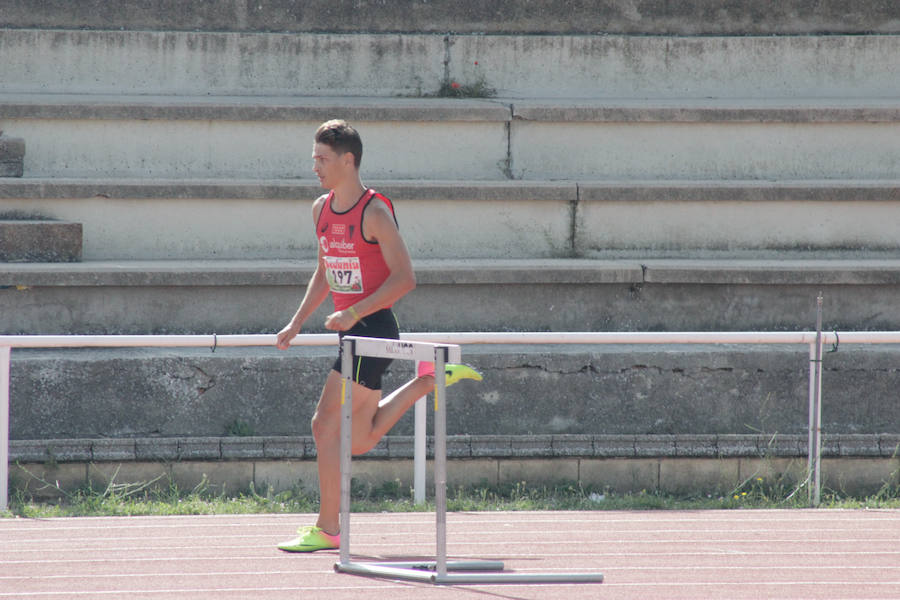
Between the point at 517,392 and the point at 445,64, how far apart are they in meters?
3.69

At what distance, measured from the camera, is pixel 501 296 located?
8.43 m

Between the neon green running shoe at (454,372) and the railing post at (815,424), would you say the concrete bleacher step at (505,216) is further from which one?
the neon green running shoe at (454,372)

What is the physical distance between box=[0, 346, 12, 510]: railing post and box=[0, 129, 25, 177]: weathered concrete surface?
303cm

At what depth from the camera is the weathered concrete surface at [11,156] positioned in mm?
8738

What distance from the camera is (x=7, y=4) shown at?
9625 millimetres

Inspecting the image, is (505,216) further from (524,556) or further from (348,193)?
(524,556)

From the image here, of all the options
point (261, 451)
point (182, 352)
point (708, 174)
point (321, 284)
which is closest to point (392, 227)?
point (321, 284)

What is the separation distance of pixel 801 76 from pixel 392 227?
635 cm

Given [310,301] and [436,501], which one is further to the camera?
[310,301]

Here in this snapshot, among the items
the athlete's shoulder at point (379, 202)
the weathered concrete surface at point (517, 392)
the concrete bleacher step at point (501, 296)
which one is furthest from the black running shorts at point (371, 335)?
the concrete bleacher step at point (501, 296)

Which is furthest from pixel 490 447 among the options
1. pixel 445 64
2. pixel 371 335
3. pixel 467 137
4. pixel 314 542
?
pixel 445 64

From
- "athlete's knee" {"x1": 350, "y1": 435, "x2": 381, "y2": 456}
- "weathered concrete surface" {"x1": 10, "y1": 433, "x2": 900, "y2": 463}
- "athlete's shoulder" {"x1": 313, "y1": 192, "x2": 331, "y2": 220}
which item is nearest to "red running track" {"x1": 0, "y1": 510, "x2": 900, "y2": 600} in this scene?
"athlete's knee" {"x1": 350, "y1": 435, "x2": 381, "y2": 456}

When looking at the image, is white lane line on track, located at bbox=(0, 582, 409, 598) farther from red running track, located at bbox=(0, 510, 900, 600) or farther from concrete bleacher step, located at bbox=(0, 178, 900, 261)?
concrete bleacher step, located at bbox=(0, 178, 900, 261)

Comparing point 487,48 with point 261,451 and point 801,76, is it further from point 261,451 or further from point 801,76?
point 261,451
